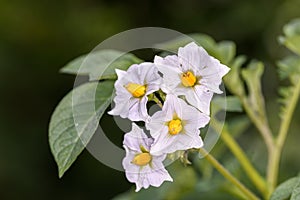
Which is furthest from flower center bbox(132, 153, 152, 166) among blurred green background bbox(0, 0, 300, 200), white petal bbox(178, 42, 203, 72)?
blurred green background bbox(0, 0, 300, 200)

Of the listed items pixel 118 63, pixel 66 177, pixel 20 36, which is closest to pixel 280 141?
pixel 118 63

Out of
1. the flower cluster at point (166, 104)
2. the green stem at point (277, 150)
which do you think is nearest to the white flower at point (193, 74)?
the flower cluster at point (166, 104)

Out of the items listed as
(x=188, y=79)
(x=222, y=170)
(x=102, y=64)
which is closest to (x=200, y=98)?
→ (x=188, y=79)

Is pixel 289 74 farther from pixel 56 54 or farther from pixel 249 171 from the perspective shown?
pixel 56 54

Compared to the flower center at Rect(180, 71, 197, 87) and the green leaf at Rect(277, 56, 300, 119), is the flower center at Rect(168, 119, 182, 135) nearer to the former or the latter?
the flower center at Rect(180, 71, 197, 87)

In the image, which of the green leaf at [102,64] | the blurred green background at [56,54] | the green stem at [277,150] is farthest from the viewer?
the blurred green background at [56,54]

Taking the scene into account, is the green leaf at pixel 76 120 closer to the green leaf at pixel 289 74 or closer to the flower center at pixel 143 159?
the flower center at pixel 143 159
